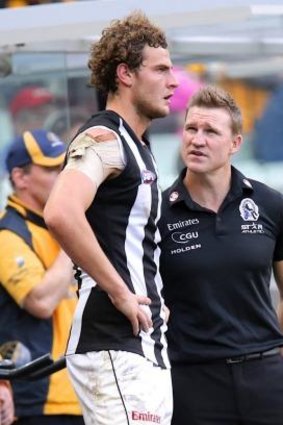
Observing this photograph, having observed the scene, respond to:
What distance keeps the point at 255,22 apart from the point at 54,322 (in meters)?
2.21

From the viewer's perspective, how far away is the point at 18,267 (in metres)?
5.95

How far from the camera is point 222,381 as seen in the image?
17.5 ft

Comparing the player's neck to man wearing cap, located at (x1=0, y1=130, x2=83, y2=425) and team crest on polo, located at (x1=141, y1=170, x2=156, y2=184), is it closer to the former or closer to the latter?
team crest on polo, located at (x1=141, y1=170, x2=156, y2=184)

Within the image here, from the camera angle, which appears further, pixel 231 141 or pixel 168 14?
pixel 168 14

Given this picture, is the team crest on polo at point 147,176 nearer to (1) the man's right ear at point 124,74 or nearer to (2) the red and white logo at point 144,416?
(1) the man's right ear at point 124,74

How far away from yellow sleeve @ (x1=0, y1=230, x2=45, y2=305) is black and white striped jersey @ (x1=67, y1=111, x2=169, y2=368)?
1.25 m

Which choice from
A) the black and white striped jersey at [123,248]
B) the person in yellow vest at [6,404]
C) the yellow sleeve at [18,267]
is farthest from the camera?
the yellow sleeve at [18,267]

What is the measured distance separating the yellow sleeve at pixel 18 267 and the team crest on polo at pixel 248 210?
1017 mm

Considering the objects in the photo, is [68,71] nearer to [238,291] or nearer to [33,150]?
[33,150]

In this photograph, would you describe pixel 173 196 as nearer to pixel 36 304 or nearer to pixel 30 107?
pixel 36 304

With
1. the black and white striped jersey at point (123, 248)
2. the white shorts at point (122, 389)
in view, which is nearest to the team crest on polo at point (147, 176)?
the black and white striped jersey at point (123, 248)

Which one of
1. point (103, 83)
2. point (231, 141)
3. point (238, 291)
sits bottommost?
point (238, 291)

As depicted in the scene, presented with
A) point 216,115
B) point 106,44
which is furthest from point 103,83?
point 216,115

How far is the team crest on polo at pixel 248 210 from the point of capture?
213 inches
